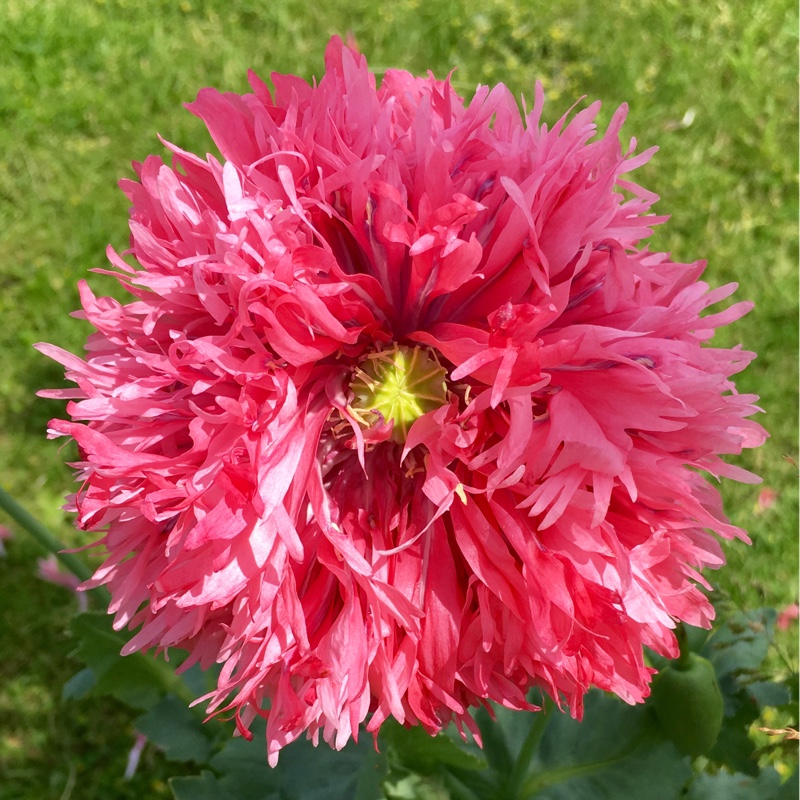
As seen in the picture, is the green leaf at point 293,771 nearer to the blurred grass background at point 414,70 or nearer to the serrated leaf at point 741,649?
Result: the serrated leaf at point 741,649

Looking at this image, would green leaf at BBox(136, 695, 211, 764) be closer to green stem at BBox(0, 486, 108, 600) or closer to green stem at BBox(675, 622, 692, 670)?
green stem at BBox(0, 486, 108, 600)

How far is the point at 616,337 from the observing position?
2.94 feet

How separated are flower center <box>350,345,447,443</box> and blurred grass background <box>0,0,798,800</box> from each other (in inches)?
83.1

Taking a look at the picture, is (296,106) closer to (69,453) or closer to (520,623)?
(520,623)

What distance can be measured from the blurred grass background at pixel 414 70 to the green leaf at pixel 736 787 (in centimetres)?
134

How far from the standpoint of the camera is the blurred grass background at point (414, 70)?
3.04 metres

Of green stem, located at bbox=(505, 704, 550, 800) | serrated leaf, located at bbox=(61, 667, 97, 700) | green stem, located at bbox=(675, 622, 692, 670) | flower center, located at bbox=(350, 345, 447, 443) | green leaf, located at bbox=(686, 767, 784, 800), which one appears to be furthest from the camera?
serrated leaf, located at bbox=(61, 667, 97, 700)

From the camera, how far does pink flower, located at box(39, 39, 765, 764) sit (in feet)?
2.97

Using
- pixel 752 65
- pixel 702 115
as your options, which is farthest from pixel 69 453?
pixel 752 65

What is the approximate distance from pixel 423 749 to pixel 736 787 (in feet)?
2.27

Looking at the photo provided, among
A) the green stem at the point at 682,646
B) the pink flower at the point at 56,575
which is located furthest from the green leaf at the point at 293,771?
the pink flower at the point at 56,575

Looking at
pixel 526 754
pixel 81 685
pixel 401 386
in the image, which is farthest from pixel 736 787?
pixel 81 685

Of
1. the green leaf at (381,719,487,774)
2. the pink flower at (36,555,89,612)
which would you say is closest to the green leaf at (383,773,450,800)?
the green leaf at (381,719,487,774)

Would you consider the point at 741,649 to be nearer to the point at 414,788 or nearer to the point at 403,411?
the point at 414,788
